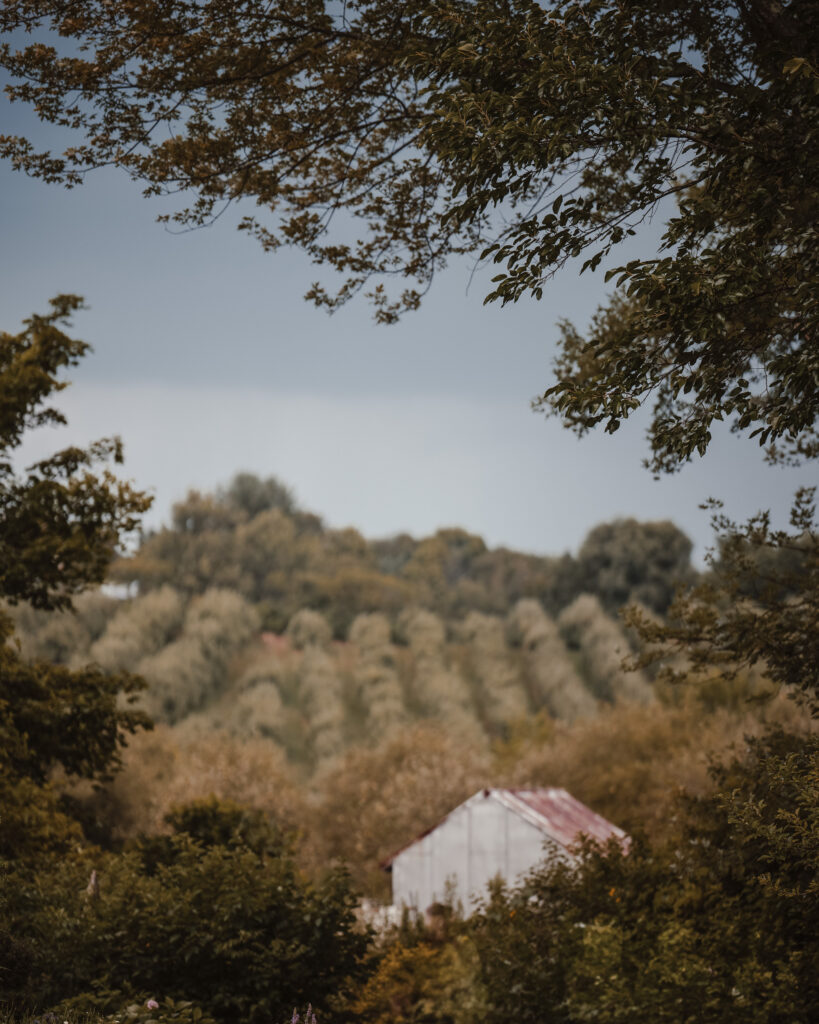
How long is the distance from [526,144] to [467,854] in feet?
65.9

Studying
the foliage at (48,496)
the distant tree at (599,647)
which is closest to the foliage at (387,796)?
the foliage at (48,496)

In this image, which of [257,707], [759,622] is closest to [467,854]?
[759,622]

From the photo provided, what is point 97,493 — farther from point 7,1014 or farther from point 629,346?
point 629,346

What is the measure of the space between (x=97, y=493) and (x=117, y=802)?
1609 cm

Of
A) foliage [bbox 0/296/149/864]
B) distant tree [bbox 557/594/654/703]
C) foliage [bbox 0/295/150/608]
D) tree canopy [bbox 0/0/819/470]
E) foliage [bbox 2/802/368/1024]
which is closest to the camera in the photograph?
tree canopy [bbox 0/0/819/470]

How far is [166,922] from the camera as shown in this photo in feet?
30.1

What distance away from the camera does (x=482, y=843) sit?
22.8 m

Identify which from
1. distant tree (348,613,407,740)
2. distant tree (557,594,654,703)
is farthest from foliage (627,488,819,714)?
distant tree (557,594,654,703)

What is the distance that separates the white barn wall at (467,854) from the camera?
22391mm

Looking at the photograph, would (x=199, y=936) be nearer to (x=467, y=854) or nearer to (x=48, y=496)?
(x=48, y=496)

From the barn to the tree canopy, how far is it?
1375 centimetres

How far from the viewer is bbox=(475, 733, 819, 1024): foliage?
7.84 m

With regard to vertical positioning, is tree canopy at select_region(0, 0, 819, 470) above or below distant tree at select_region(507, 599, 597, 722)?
below

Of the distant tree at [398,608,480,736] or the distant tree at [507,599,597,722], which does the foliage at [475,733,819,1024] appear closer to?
the distant tree at [398,608,480,736]
